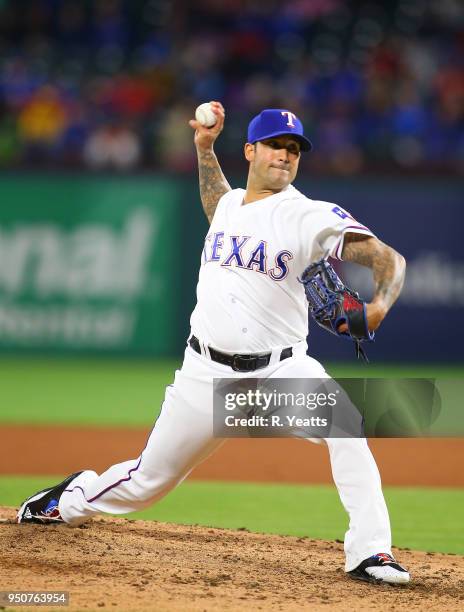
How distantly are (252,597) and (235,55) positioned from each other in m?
12.6

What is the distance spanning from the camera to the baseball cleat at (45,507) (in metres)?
5.29

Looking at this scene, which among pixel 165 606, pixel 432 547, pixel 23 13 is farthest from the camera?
pixel 23 13

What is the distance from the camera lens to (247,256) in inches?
187

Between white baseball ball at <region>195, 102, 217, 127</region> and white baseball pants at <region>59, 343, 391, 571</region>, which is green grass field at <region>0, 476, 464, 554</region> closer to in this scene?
white baseball pants at <region>59, 343, 391, 571</region>

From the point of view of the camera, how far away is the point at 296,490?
24.2 feet

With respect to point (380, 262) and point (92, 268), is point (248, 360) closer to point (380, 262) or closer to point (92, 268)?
point (380, 262)

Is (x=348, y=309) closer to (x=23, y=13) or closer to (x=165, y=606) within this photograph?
(x=165, y=606)

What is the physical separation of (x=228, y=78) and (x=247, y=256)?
37.8ft

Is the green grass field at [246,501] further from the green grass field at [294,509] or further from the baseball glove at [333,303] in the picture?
the baseball glove at [333,303]

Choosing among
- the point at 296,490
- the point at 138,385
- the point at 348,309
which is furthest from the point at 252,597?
the point at 138,385

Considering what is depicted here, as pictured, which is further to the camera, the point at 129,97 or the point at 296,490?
the point at 129,97

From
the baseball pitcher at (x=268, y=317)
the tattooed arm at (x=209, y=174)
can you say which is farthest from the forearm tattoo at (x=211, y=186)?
the baseball pitcher at (x=268, y=317)

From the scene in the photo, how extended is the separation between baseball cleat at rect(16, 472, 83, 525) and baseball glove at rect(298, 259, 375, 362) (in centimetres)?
165

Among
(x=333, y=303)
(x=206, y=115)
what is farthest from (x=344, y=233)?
(x=206, y=115)
